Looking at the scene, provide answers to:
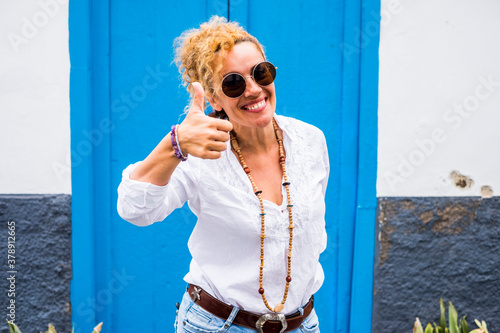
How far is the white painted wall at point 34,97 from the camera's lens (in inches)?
108

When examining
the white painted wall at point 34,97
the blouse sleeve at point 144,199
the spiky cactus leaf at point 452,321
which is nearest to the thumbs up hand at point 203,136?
the blouse sleeve at point 144,199

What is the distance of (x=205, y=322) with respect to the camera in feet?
5.50

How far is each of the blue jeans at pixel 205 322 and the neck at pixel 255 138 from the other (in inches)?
23.0

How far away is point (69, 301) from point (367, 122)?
84.1 inches

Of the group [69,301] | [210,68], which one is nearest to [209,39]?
[210,68]

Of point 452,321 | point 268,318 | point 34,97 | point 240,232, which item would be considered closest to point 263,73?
point 240,232

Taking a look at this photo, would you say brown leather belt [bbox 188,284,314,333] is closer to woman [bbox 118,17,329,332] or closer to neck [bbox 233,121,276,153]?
woman [bbox 118,17,329,332]

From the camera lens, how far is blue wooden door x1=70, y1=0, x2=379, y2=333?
289cm

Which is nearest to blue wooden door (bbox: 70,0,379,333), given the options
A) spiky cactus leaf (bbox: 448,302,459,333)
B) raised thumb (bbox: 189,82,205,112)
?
spiky cactus leaf (bbox: 448,302,459,333)

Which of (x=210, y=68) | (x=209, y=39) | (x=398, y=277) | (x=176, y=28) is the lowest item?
(x=398, y=277)

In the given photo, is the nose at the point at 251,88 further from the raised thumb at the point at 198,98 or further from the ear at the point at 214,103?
the raised thumb at the point at 198,98

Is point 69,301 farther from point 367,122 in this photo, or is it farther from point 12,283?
point 367,122

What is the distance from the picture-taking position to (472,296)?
3133 millimetres

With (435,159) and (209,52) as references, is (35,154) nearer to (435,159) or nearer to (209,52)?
(209,52)
